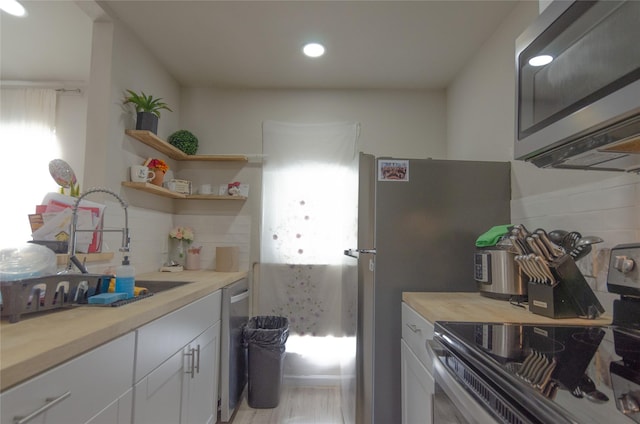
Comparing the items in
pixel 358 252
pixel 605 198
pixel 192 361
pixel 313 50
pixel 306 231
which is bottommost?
pixel 192 361

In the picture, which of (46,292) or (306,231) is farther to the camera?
(306,231)

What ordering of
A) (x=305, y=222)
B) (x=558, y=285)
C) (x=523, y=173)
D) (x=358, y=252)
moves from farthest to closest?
(x=305, y=222) → (x=358, y=252) → (x=523, y=173) → (x=558, y=285)

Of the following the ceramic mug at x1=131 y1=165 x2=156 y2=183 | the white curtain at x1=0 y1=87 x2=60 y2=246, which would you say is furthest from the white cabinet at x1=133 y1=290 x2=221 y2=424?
the white curtain at x1=0 y1=87 x2=60 y2=246

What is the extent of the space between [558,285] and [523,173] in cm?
81

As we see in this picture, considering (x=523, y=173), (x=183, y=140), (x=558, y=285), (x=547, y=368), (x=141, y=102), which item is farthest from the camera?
(x=183, y=140)

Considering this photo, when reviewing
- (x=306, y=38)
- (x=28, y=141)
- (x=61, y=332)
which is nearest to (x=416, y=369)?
(x=61, y=332)

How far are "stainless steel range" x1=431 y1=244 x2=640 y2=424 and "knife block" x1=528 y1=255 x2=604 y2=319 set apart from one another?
0.23ft

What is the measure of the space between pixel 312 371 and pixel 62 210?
6.90 ft

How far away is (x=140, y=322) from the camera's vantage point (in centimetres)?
114

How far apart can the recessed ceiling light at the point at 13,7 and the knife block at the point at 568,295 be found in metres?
3.04

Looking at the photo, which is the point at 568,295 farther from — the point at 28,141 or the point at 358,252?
the point at 28,141

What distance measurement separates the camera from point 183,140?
268 centimetres

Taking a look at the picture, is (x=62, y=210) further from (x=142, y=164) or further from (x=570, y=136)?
(x=570, y=136)

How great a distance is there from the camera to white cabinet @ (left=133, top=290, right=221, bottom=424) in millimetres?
1183
